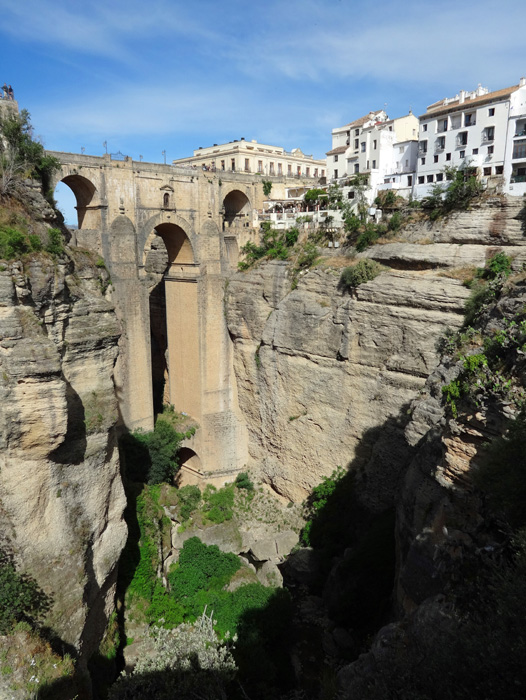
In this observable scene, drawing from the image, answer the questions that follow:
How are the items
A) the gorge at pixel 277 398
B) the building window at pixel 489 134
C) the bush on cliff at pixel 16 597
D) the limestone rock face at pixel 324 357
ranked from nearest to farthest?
the gorge at pixel 277 398 → the bush on cliff at pixel 16 597 → the limestone rock face at pixel 324 357 → the building window at pixel 489 134

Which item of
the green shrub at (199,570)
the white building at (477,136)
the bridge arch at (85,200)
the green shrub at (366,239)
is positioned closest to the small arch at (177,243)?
the bridge arch at (85,200)

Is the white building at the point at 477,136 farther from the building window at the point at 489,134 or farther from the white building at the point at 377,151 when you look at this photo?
the white building at the point at 377,151

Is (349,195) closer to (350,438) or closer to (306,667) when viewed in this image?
(350,438)

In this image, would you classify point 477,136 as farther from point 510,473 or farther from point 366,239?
point 510,473

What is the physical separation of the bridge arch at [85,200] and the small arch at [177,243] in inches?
96.1

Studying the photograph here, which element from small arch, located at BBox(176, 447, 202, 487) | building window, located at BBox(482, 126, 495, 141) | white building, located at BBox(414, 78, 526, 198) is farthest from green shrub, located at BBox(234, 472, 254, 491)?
building window, located at BBox(482, 126, 495, 141)

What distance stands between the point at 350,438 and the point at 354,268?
5.63 m

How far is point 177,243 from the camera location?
19.1m

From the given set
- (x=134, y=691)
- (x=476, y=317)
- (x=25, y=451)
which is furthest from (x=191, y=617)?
(x=476, y=317)

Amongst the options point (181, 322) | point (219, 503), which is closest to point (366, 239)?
point (181, 322)

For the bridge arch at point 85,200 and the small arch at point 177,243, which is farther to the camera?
the small arch at point 177,243

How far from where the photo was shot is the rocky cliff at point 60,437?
26.6 feet

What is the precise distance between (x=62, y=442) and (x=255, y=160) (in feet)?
89.8

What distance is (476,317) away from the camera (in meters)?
12.5
